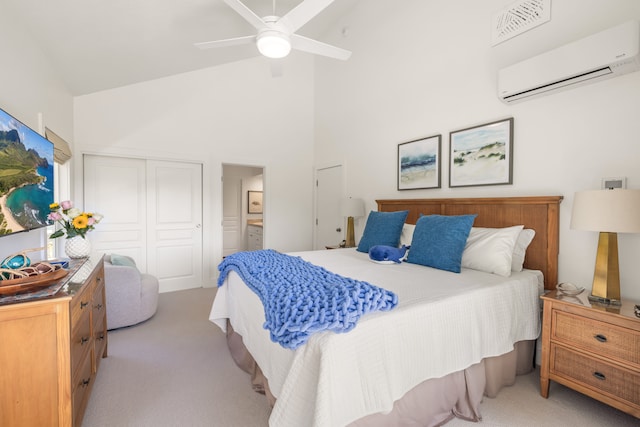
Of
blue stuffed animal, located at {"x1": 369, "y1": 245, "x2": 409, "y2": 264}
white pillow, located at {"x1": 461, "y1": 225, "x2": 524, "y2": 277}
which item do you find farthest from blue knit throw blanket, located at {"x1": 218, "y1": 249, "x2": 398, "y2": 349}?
white pillow, located at {"x1": 461, "y1": 225, "x2": 524, "y2": 277}

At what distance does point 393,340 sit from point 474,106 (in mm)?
2402

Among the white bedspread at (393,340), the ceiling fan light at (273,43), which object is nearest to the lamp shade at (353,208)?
the white bedspread at (393,340)

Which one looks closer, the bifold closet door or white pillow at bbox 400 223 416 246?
white pillow at bbox 400 223 416 246

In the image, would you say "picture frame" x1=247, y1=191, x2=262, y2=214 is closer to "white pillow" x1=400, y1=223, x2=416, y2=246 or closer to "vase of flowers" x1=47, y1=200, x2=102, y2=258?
"white pillow" x1=400, y1=223, x2=416, y2=246

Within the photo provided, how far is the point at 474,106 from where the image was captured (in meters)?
2.77

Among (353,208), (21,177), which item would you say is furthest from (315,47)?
(21,177)

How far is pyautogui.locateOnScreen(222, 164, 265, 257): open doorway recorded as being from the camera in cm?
689

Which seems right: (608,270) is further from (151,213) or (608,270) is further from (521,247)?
(151,213)

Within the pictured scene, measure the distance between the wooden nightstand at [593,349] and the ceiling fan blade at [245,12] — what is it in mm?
2702

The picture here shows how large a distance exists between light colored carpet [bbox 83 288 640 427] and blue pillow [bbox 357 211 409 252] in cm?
143

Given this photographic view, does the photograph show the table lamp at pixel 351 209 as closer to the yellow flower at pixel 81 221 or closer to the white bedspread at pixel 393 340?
the white bedspread at pixel 393 340

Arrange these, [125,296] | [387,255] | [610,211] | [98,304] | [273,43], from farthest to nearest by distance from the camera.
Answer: [125,296] < [387,255] < [273,43] < [98,304] < [610,211]

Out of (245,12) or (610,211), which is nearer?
(610,211)

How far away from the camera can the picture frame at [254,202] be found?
23.3ft
